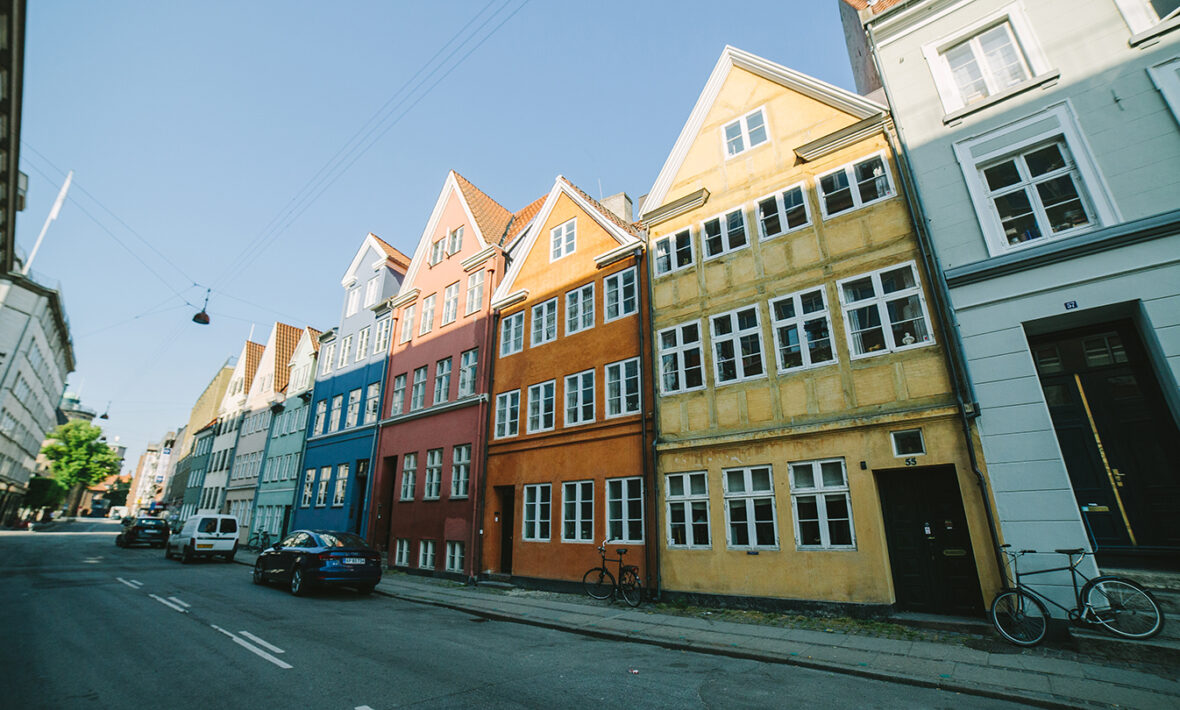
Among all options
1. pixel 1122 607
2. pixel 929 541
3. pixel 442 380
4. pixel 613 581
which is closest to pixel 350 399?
pixel 442 380

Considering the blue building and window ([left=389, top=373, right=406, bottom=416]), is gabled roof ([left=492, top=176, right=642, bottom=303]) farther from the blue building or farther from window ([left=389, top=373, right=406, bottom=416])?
the blue building

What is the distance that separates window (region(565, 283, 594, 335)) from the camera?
16.5 meters

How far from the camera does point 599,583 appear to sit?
12961 mm

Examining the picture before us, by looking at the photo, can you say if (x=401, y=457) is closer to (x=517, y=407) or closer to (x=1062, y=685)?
(x=517, y=407)

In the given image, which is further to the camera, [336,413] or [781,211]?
[336,413]

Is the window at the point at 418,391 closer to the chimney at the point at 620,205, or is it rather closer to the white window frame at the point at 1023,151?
the chimney at the point at 620,205

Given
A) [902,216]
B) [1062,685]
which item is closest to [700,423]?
[902,216]

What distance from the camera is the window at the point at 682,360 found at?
13055 millimetres

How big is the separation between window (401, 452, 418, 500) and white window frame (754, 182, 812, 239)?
16249 mm

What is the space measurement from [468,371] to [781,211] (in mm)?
13114

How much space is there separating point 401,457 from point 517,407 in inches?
289

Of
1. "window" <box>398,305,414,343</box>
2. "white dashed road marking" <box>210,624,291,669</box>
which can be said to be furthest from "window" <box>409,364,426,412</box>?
"white dashed road marking" <box>210,624,291,669</box>

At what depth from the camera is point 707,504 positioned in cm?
1203

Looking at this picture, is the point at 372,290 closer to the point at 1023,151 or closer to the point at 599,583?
the point at 599,583
